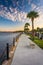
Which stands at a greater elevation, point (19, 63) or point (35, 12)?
point (35, 12)

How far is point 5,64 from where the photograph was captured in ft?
24.7

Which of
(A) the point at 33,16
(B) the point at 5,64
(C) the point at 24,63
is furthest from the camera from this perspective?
(A) the point at 33,16

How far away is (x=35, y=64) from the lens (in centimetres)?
781

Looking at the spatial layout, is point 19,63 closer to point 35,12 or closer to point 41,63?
point 41,63

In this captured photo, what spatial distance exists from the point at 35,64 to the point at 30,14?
1569 inches

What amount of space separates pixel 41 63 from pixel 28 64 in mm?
775

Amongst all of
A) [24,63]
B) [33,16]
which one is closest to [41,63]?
[24,63]

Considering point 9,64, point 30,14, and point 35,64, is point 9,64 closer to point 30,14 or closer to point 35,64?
point 35,64

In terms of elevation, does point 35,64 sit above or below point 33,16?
below

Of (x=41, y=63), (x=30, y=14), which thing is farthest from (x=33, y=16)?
(x=41, y=63)

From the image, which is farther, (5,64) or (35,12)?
(35,12)

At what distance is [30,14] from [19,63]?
39.6 m

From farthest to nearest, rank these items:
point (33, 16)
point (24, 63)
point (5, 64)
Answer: point (33, 16)
point (24, 63)
point (5, 64)

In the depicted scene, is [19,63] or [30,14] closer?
[19,63]
